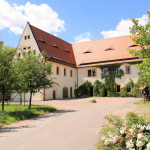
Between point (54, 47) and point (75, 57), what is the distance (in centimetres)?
666

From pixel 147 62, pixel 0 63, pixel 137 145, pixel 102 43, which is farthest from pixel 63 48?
pixel 137 145

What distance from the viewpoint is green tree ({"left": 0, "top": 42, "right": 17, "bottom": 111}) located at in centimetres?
1239

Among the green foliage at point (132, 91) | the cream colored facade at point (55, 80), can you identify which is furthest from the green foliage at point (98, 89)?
the cream colored facade at point (55, 80)

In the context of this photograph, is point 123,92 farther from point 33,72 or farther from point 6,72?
point 6,72

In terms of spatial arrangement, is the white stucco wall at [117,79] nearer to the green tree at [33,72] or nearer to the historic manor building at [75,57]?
the historic manor building at [75,57]

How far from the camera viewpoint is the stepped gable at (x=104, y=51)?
33.1 metres

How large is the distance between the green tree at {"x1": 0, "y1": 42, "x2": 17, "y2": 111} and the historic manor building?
49.9 ft

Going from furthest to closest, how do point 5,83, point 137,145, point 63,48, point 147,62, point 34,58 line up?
point 63,48
point 34,58
point 5,83
point 147,62
point 137,145

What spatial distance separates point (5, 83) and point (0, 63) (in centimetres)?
149

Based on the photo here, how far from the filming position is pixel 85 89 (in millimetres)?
35406

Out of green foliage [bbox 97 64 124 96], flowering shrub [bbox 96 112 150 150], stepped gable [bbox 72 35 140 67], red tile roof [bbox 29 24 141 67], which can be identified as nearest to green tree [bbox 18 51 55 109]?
flowering shrub [bbox 96 112 150 150]

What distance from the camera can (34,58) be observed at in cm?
1628

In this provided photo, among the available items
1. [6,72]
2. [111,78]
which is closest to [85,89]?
[111,78]

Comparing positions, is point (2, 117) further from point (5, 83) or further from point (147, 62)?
point (147, 62)
